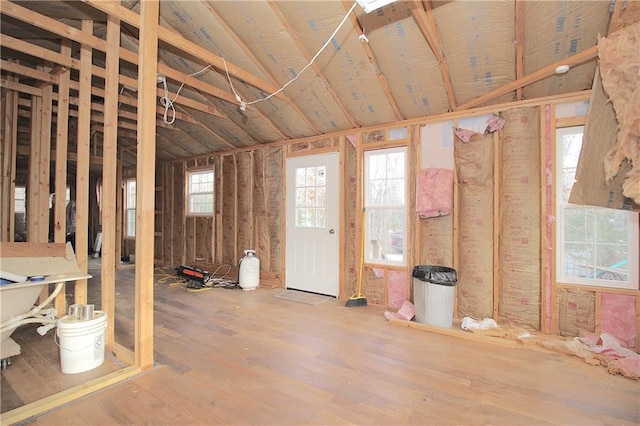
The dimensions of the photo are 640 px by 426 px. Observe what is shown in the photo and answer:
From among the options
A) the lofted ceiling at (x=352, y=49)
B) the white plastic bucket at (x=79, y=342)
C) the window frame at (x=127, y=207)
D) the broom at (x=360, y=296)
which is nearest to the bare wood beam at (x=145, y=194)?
the lofted ceiling at (x=352, y=49)

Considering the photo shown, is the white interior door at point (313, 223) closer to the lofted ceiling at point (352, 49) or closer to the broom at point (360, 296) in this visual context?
the broom at point (360, 296)

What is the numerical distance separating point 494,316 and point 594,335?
32.3 inches

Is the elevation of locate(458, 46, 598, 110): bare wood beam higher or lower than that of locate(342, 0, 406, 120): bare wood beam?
lower

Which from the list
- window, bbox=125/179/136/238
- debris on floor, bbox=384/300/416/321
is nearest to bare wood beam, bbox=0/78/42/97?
window, bbox=125/179/136/238

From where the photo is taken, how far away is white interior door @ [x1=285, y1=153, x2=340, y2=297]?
15.0ft

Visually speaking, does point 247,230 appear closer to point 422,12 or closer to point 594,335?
point 422,12

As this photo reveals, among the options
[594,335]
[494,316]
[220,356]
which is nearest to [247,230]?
[220,356]

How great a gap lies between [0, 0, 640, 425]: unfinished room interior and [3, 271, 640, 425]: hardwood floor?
2 cm

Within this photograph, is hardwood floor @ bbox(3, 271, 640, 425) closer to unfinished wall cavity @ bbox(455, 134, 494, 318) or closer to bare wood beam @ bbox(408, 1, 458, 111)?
unfinished wall cavity @ bbox(455, 134, 494, 318)

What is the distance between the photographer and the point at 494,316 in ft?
11.0

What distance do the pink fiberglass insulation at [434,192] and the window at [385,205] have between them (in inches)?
A: 11.7

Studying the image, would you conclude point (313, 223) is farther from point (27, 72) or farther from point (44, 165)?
point (27, 72)

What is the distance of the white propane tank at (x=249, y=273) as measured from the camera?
497 cm

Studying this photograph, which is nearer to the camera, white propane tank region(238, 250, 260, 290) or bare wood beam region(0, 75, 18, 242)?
bare wood beam region(0, 75, 18, 242)
